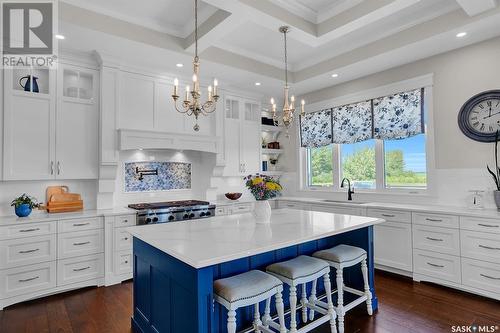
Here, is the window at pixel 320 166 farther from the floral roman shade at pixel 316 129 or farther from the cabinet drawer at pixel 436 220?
the cabinet drawer at pixel 436 220

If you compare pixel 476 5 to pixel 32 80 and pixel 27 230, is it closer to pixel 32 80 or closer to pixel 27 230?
pixel 32 80

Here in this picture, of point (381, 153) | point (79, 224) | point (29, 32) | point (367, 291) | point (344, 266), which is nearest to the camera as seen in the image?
point (344, 266)

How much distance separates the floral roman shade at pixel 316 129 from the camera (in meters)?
5.20

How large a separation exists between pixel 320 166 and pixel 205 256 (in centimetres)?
416

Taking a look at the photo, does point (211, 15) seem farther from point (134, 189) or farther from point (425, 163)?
point (425, 163)

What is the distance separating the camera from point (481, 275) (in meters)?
3.03

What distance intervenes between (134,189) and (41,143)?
134cm

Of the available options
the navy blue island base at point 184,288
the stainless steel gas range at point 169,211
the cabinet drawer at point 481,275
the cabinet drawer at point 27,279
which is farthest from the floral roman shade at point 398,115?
the cabinet drawer at point 27,279

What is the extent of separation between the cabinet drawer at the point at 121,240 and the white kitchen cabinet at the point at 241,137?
199 cm

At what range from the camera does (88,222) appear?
11.3 ft

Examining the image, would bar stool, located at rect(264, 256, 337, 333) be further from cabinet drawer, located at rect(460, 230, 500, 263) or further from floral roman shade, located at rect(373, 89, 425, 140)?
floral roman shade, located at rect(373, 89, 425, 140)

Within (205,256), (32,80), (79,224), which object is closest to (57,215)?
(79,224)

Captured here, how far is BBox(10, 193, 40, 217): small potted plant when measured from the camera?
10.7ft

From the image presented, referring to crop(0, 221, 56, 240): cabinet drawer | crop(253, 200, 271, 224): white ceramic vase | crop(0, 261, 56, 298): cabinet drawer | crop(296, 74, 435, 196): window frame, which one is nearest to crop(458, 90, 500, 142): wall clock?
crop(296, 74, 435, 196): window frame
